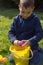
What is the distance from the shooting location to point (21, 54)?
344 cm

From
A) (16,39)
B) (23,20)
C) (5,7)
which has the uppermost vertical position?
(23,20)

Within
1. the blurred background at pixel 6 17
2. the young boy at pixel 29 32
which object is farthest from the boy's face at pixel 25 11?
the blurred background at pixel 6 17

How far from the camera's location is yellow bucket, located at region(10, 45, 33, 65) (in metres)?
3.43

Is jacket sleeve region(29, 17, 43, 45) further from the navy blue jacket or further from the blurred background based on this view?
the blurred background

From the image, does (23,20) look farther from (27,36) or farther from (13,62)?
(13,62)

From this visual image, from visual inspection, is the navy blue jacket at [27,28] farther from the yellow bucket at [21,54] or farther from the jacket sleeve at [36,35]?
the yellow bucket at [21,54]

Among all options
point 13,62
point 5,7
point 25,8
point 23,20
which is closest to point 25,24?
point 23,20

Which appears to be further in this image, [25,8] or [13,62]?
[13,62]

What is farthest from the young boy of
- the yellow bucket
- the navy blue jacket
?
the yellow bucket

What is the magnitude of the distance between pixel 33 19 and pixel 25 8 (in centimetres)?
28

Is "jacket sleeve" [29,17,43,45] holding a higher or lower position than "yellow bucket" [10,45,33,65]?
higher

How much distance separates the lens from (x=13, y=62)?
12.8 feet

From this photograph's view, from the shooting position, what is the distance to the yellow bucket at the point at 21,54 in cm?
343

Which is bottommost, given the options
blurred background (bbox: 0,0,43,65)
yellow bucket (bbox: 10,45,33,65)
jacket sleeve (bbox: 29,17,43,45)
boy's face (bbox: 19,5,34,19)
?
blurred background (bbox: 0,0,43,65)
